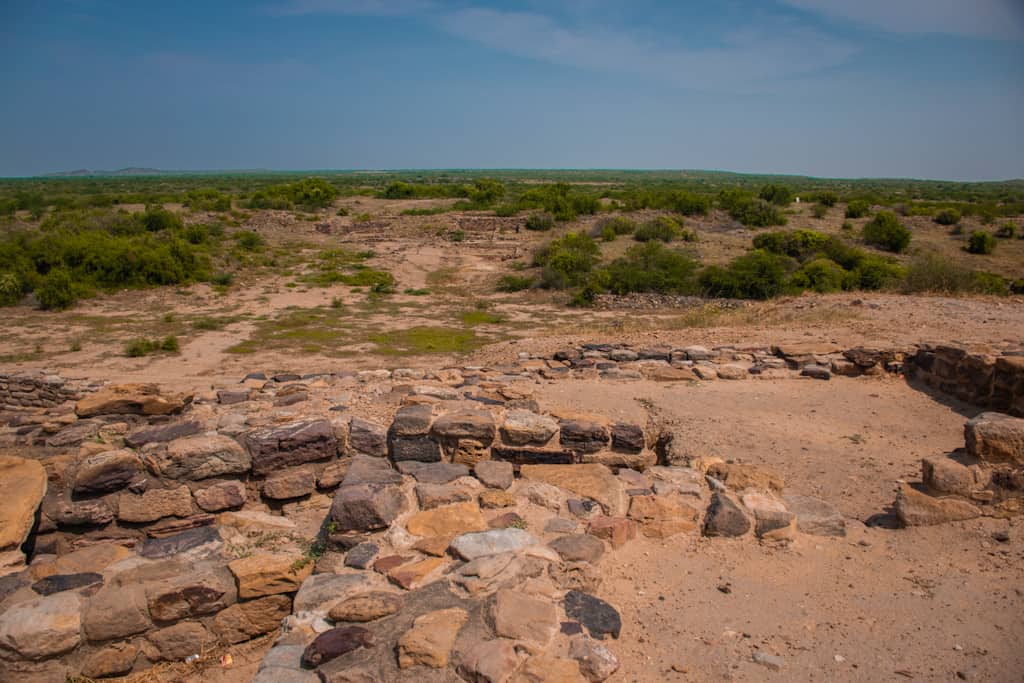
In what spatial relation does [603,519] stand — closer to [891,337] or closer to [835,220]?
[891,337]

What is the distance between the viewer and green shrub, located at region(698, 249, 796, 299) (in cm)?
1563

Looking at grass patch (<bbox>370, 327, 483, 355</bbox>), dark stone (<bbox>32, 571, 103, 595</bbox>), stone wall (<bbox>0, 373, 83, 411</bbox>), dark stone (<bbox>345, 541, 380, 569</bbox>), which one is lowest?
grass patch (<bbox>370, 327, 483, 355</bbox>)

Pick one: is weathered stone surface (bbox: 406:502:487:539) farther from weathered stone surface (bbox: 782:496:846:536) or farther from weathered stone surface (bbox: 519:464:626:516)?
weathered stone surface (bbox: 782:496:846:536)

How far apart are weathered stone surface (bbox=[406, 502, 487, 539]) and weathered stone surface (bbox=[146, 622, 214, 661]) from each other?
44.0 inches

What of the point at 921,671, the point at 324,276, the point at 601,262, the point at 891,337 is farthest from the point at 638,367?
the point at 324,276

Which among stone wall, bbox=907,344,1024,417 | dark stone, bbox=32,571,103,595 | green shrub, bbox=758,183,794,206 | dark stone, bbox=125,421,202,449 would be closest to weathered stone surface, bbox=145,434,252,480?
dark stone, bbox=125,421,202,449

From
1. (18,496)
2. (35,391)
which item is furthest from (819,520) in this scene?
(35,391)

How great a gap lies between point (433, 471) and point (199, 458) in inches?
60.9

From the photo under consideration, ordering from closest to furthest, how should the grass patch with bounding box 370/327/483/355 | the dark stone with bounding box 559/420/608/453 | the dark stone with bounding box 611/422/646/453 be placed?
the dark stone with bounding box 559/420/608/453 → the dark stone with bounding box 611/422/646/453 → the grass patch with bounding box 370/327/483/355

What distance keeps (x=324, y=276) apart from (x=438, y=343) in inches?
326

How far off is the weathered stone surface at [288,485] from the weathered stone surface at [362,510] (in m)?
0.89

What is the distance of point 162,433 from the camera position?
4156mm

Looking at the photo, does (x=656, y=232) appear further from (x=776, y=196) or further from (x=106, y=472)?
(x=106, y=472)

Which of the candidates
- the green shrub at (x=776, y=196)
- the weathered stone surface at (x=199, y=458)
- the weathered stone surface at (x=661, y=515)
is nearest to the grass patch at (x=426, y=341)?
the weathered stone surface at (x=199, y=458)
